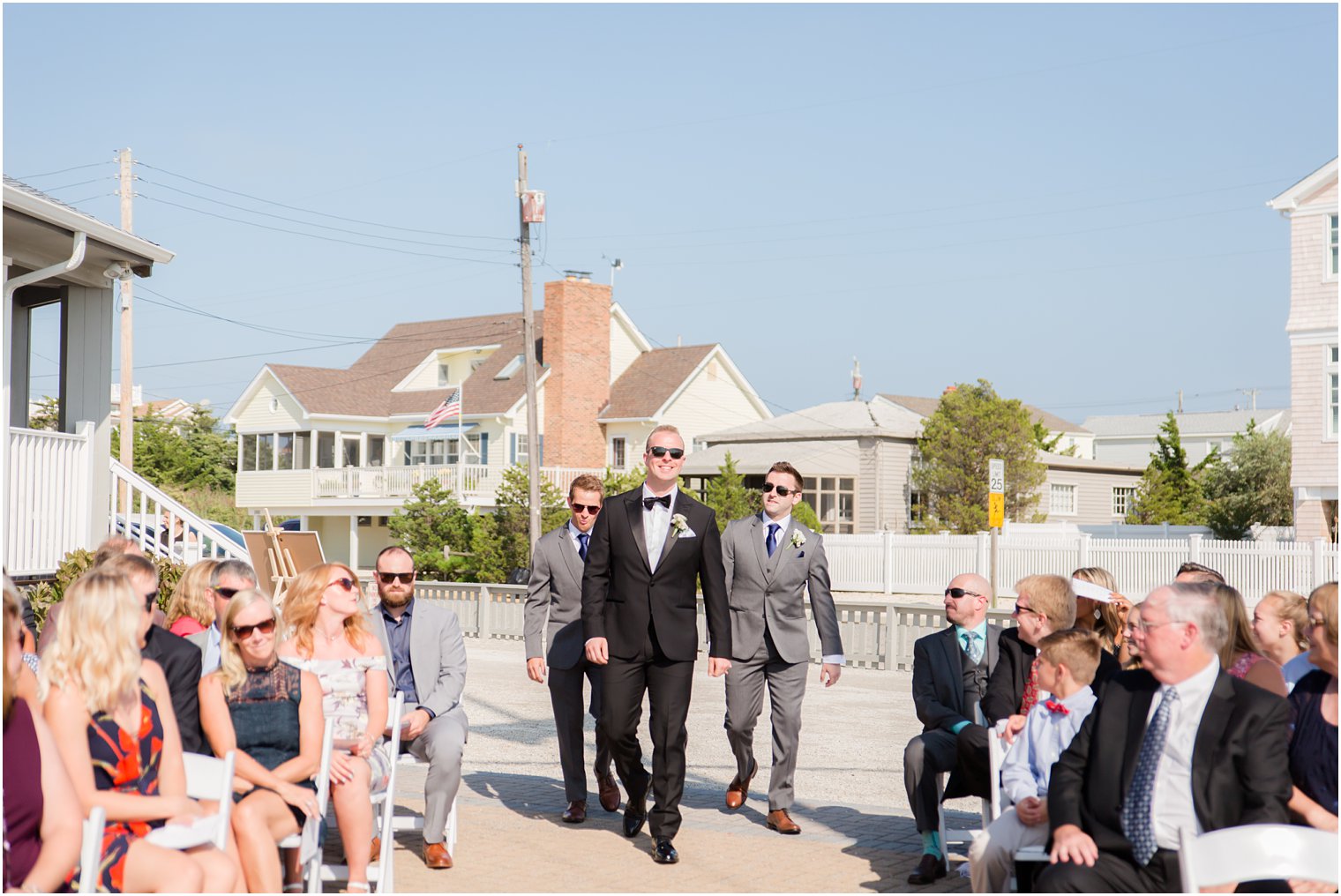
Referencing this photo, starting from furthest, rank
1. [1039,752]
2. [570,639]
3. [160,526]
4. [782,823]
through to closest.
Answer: [160,526], [570,639], [782,823], [1039,752]

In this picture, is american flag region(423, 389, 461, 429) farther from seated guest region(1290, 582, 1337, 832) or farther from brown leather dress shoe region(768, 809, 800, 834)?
seated guest region(1290, 582, 1337, 832)

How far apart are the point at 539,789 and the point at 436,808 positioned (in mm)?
2681

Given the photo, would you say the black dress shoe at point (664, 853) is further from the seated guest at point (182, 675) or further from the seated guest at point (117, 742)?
the seated guest at point (117, 742)

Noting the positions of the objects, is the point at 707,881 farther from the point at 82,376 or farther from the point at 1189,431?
the point at 1189,431

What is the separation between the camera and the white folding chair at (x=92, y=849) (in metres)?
4.39

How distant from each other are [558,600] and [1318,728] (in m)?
5.04

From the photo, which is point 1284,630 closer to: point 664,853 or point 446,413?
point 664,853

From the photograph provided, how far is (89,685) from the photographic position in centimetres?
475

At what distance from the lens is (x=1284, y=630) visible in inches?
256

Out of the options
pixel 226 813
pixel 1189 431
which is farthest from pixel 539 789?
pixel 1189 431

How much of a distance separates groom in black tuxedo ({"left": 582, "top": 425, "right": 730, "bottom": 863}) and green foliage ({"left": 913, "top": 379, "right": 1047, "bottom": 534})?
114ft

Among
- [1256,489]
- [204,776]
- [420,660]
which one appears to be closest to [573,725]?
[420,660]

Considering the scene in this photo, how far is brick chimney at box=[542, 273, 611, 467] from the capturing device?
171ft

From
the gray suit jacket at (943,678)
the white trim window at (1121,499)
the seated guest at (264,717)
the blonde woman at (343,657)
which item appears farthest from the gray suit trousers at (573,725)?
the white trim window at (1121,499)
